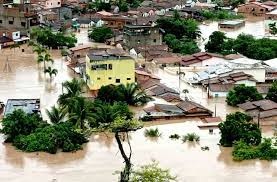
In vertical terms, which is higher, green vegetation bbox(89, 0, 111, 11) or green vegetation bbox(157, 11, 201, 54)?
green vegetation bbox(89, 0, 111, 11)

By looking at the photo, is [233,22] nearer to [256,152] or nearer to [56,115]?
[56,115]

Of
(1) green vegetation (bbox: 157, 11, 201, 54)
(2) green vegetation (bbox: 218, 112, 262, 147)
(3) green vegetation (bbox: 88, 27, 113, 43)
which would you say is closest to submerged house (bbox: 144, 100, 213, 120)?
(2) green vegetation (bbox: 218, 112, 262, 147)

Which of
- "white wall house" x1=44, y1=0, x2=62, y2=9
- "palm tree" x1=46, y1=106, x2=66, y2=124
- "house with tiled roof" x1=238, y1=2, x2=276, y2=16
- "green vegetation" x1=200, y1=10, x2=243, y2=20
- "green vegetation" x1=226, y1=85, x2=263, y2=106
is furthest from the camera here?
"house with tiled roof" x1=238, y1=2, x2=276, y2=16

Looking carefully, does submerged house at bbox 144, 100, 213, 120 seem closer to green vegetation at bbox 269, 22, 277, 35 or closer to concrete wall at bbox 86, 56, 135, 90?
concrete wall at bbox 86, 56, 135, 90

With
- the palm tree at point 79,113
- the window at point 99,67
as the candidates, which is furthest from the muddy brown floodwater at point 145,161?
the window at point 99,67

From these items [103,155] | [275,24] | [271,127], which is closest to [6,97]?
[103,155]

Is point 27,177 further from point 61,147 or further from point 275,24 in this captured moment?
point 275,24
